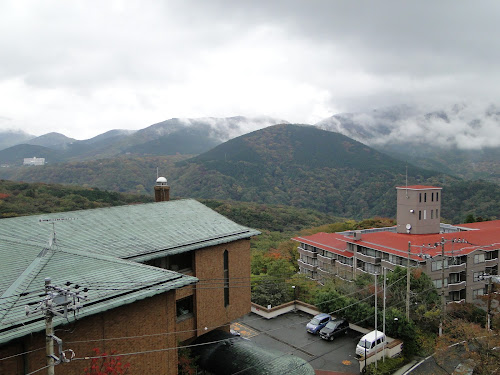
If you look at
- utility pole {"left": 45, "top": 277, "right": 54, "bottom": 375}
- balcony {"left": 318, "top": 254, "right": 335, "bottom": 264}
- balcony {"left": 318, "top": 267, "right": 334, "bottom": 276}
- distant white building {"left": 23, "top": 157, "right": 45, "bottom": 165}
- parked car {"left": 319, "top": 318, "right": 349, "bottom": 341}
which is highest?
distant white building {"left": 23, "top": 157, "right": 45, "bottom": 165}

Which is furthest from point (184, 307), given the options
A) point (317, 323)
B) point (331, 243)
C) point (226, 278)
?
point (331, 243)

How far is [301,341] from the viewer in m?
23.6

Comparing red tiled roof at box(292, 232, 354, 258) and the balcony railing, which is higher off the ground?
red tiled roof at box(292, 232, 354, 258)

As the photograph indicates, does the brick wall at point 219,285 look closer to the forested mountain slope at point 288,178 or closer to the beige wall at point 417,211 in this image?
the beige wall at point 417,211

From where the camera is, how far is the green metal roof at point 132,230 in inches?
540

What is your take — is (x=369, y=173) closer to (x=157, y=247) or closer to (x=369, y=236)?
(x=369, y=236)

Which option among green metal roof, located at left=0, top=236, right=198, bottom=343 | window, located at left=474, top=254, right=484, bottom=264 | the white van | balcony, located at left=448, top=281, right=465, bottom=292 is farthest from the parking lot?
window, located at left=474, top=254, right=484, bottom=264

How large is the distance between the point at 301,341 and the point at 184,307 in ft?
34.8

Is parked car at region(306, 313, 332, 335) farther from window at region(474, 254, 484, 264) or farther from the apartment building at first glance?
window at region(474, 254, 484, 264)

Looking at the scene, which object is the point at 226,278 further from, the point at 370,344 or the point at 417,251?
the point at 417,251

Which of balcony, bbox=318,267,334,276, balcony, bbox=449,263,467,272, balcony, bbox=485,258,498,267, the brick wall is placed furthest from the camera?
balcony, bbox=318,267,334,276

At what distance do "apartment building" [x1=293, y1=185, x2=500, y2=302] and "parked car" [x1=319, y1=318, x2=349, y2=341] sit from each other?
25.7 ft

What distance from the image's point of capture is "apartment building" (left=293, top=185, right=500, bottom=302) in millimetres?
31203

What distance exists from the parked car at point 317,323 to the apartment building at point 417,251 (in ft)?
27.9
